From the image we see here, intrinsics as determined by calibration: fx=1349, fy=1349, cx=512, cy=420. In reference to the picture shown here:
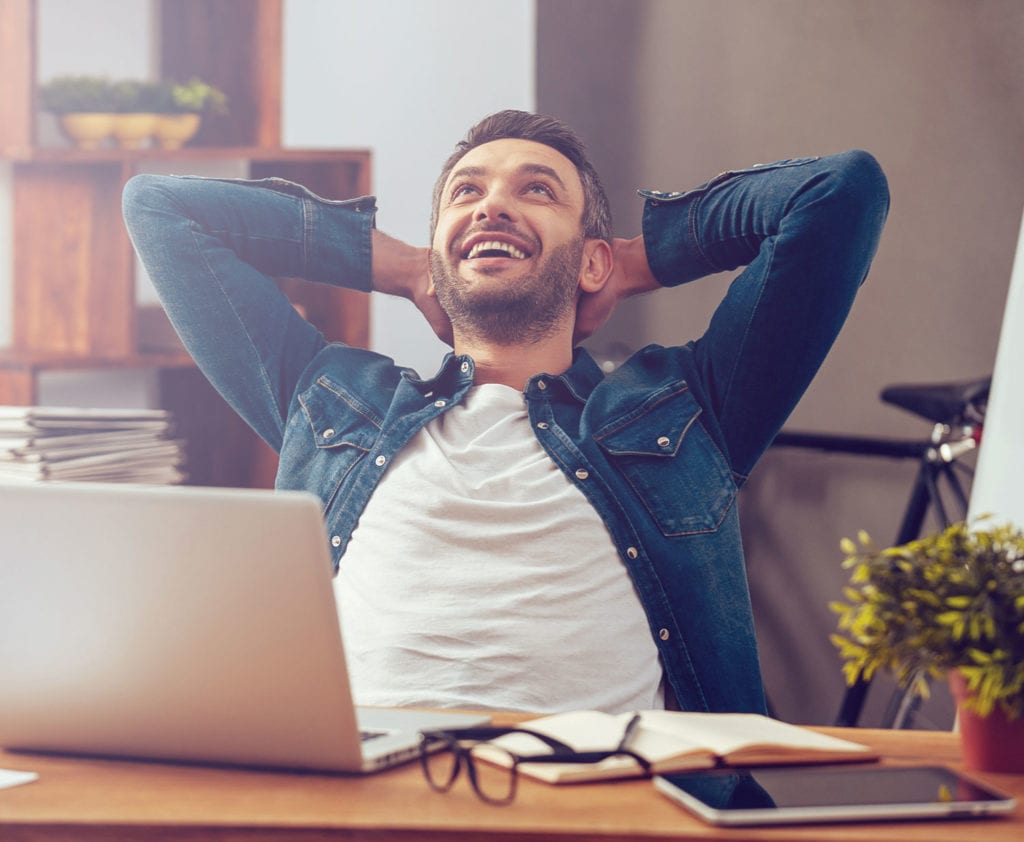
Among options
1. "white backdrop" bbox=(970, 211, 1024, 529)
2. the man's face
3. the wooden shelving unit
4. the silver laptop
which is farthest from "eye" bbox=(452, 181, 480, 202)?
the silver laptop

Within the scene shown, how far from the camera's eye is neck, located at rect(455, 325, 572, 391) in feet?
5.76

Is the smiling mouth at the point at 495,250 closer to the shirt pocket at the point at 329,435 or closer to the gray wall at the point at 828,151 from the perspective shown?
the shirt pocket at the point at 329,435

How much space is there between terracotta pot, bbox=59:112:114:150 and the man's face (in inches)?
43.6

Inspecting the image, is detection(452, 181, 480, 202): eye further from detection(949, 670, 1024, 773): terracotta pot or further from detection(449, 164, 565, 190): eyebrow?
detection(949, 670, 1024, 773): terracotta pot

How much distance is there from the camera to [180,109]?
271 cm

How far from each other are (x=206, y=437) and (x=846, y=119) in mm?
1612

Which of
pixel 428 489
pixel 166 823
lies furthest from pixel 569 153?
pixel 166 823

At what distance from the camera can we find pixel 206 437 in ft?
9.51

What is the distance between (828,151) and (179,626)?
8.33 feet

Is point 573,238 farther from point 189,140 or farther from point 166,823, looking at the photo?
point 189,140

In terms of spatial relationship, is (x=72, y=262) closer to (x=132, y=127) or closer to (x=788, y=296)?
A: (x=132, y=127)

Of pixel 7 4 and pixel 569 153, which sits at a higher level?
pixel 7 4

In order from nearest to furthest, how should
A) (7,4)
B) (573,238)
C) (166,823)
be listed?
(166,823) → (573,238) → (7,4)

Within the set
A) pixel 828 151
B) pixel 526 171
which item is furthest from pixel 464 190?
pixel 828 151
